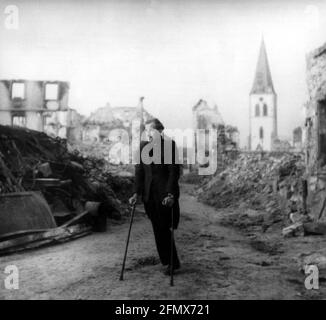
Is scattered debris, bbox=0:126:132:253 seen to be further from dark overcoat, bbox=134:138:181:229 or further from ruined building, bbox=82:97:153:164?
ruined building, bbox=82:97:153:164

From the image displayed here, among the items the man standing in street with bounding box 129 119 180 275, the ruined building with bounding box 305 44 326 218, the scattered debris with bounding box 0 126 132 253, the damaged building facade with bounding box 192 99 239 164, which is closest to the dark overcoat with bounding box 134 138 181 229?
the man standing in street with bounding box 129 119 180 275

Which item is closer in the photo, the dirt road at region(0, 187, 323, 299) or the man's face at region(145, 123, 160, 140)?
the dirt road at region(0, 187, 323, 299)

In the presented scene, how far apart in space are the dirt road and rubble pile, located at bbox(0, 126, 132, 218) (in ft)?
5.87

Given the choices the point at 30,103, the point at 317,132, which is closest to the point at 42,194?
the point at 317,132

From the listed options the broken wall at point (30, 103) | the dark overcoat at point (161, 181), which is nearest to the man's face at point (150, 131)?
the dark overcoat at point (161, 181)

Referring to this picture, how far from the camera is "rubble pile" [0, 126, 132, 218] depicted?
7.15 meters

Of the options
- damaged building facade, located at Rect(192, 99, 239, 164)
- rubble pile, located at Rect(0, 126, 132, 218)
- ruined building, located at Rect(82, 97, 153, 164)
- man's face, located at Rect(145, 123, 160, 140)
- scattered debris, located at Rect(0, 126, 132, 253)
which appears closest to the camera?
man's face, located at Rect(145, 123, 160, 140)

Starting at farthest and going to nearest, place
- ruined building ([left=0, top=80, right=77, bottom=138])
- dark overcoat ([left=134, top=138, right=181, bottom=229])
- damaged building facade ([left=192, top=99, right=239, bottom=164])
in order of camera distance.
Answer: damaged building facade ([left=192, top=99, right=239, bottom=164]), ruined building ([left=0, top=80, right=77, bottom=138]), dark overcoat ([left=134, top=138, right=181, bottom=229])

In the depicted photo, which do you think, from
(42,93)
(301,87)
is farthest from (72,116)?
(301,87)

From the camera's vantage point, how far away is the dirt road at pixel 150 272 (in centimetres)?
334

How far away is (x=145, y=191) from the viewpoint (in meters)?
4.15

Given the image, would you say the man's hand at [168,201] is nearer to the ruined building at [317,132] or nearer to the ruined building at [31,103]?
the ruined building at [317,132]
